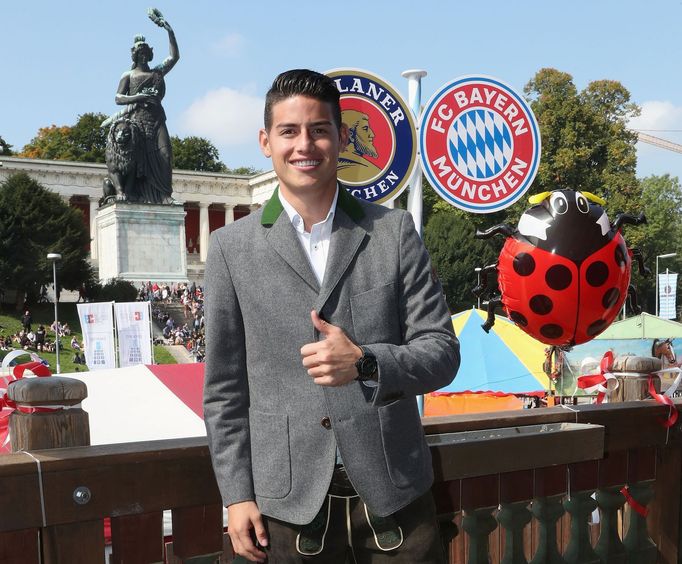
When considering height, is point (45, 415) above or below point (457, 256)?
above

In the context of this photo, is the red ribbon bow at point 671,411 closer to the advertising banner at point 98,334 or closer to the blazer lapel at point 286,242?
the blazer lapel at point 286,242

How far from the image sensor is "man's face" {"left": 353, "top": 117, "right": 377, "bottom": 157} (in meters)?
6.19

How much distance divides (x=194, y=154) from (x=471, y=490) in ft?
300

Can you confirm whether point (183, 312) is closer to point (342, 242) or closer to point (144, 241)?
point (144, 241)

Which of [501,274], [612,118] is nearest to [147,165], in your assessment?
[612,118]

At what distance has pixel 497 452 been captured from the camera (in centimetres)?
335

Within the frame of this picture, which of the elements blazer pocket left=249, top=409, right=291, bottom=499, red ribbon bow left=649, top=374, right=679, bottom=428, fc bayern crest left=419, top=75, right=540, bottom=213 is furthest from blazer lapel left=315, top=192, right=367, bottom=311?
fc bayern crest left=419, top=75, right=540, bottom=213

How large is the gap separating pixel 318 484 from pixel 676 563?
251cm

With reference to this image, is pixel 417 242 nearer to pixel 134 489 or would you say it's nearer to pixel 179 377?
pixel 134 489

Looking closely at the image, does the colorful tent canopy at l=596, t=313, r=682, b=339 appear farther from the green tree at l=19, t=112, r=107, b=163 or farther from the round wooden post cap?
the green tree at l=19, t=112, r=107, b=163

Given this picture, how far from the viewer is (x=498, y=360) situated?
15.8 m

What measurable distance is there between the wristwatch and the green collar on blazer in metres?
0.50

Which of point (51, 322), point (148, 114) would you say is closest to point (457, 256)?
point (148, 114)

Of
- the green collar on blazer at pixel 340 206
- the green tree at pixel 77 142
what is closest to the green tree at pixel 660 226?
the green tree at pixel 77 142
